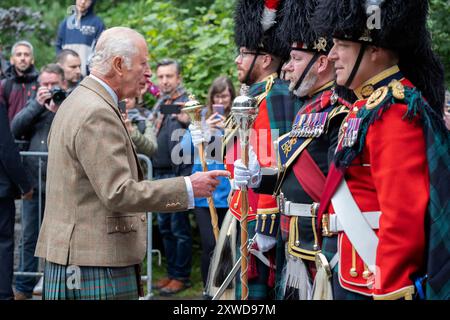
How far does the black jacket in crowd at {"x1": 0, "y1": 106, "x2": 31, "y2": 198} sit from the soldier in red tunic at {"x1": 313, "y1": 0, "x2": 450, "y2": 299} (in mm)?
3781

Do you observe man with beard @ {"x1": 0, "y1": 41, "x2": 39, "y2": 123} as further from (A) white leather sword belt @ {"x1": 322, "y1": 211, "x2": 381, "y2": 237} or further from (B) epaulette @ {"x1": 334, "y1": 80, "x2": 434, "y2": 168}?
(B) epaulette @ {"x1": 334, "y1": 80, "x2": 434, "y2": 168}

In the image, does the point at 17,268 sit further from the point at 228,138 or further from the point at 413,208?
the point at 413,208

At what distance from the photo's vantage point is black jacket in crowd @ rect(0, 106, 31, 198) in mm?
7668

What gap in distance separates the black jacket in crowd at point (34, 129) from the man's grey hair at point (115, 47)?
3916 mm

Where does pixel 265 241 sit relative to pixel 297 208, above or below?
below

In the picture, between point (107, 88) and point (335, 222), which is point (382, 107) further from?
point (107, 88)

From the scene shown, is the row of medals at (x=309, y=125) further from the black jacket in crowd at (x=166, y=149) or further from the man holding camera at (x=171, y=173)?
the black jacket in crowd at (x=166, y=149)

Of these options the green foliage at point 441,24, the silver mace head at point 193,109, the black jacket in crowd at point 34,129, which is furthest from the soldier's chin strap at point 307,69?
the black jacket in crowd at point 34,129

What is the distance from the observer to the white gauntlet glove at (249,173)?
501cm

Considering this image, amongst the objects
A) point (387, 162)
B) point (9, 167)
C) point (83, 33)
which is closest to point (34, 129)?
point (9, 167)

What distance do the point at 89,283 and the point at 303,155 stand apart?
1.38 m

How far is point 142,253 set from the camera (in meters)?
4.88

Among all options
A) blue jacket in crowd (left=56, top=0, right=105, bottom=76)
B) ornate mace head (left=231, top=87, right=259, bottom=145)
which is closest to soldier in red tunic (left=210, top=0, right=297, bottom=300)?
Result: ornate mace head (left=231, top=87, right=259, bottom=145)

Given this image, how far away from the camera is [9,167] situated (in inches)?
304
